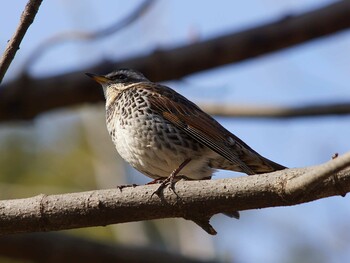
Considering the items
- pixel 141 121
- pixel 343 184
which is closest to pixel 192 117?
pixel 141 121

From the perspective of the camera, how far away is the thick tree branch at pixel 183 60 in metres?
8.18

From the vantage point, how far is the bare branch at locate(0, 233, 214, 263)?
789 cm

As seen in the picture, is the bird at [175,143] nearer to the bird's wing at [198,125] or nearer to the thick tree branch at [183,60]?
the bird's wing at [198,125]

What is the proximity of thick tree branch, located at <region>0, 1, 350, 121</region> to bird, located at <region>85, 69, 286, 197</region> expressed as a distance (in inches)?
60.2

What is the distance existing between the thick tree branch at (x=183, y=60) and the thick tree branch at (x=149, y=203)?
390 cm

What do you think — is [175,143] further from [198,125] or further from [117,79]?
[117,79]

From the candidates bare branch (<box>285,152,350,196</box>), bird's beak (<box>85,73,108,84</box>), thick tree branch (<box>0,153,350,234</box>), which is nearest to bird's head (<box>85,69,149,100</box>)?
bird's beak (<box>85,73,108,84</box>)

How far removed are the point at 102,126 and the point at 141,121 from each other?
18.6 ft

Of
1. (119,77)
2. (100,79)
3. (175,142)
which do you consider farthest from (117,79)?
(175,142)

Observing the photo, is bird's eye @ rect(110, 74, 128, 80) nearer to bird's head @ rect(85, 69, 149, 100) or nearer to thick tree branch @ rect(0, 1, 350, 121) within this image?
bird's head @ rect(85, 69, 149, 100)

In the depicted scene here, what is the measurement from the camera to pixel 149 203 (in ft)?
15.0

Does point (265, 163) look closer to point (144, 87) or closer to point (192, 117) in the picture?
point (192, 117)

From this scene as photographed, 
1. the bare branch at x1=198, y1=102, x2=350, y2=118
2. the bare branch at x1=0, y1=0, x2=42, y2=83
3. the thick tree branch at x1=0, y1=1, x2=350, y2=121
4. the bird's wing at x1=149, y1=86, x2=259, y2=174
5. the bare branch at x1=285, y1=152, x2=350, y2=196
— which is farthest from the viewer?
the thick tree branch at x1=0, y1=1, x2=350, y2=121

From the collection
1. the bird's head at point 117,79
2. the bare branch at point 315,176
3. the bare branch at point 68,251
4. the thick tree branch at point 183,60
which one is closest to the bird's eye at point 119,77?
the bird's head at point 117,79
